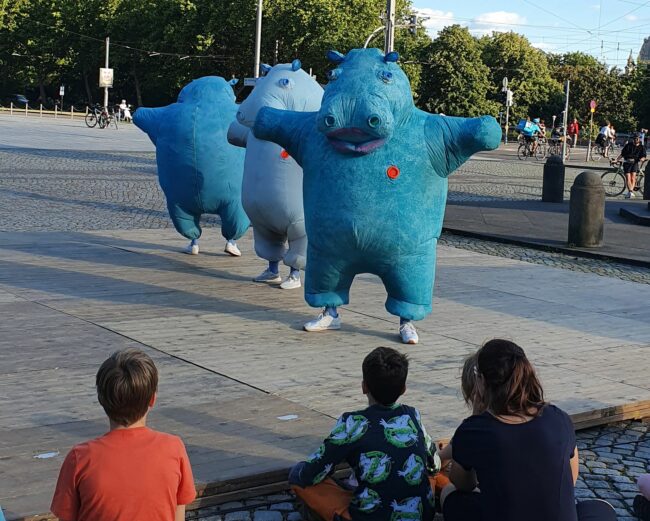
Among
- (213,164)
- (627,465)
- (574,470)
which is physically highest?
(213,164)

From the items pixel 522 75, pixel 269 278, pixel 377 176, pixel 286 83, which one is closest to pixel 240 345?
pixel 377 176

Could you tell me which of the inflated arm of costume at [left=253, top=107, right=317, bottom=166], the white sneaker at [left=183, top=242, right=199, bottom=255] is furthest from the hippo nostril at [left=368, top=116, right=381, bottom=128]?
the white sneaker at [left=183, top=242, right=199, bottom=255]

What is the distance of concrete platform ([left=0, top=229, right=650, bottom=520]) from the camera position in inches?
201

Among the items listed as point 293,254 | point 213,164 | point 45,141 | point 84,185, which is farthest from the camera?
point 45,141

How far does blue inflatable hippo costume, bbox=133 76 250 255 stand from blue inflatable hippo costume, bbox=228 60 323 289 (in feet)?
3.57

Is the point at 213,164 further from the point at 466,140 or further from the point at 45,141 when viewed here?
the point at 45,141

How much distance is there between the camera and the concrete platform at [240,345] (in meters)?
5.11

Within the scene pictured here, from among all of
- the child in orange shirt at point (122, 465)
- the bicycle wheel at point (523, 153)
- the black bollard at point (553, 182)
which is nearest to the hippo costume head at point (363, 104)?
the child in orange shirt at point (122, 465)

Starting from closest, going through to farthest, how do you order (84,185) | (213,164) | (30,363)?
(30,363) < (213,164) < (84,185)

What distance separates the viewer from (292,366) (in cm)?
661

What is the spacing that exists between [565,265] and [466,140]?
524 cm

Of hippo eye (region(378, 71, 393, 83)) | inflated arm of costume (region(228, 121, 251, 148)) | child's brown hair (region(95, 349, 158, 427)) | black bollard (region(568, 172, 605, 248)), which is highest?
hippo eye (region(378, 71, 393, 83))

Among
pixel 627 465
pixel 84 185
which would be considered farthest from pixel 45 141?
pixel 627 465

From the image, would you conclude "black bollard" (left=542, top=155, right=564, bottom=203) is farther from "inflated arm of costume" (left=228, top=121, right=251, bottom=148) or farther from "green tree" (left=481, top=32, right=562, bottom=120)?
"green tree" (left=481, top=32, right=562, bottom=120)
